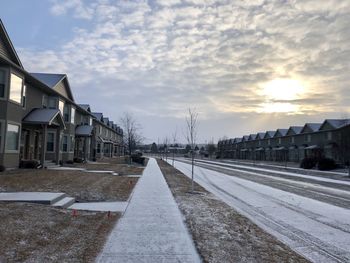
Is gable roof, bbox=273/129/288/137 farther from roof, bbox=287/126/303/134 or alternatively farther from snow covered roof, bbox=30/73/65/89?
snow covered roof, bbox=30/73/65/89

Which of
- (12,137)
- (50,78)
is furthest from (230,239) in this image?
(50,78)

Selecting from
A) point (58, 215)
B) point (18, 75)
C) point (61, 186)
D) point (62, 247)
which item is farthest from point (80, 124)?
point (62, 247)

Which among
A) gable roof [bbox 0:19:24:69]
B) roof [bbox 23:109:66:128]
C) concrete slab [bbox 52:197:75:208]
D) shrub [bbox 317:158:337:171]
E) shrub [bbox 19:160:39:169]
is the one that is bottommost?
concrete slab [bbox 52:197:75:208]

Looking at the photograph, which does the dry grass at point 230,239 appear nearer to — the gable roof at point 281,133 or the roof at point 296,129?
the roof at point 296,129

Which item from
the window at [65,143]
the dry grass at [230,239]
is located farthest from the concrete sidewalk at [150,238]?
the window at [65,143]

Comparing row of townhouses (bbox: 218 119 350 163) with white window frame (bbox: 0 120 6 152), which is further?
row of townhouses (bbox: 218 119 350 163)

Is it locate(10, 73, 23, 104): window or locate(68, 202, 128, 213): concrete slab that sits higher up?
locate(10, 73, 23, 104): window

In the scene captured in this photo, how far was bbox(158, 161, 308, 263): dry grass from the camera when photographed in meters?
6.98

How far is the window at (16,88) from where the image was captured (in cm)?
2248

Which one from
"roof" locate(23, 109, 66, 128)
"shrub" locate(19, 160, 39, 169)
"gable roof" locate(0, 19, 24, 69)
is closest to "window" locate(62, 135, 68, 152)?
"roof" locate(23, 109, 66, 128)

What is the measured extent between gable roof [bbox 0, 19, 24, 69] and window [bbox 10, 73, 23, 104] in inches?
44.0

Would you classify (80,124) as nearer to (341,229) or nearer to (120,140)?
(341,229)

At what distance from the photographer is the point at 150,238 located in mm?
8219

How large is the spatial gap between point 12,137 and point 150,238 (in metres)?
17.2
